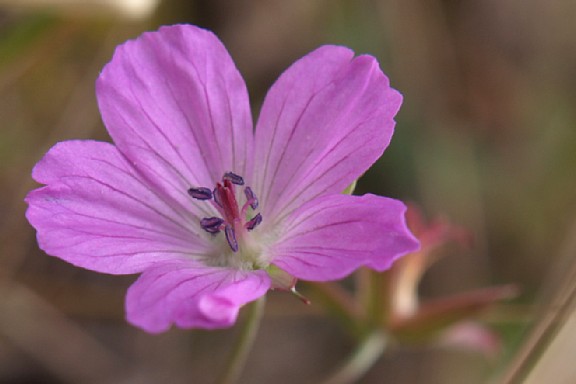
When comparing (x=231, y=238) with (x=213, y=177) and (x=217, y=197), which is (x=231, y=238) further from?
(x=213, y=177)

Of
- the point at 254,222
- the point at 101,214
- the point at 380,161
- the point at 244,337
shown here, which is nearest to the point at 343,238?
the point at 254,222

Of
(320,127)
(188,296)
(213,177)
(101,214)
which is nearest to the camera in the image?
(188,296)

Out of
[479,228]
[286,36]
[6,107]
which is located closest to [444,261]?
[479,228]

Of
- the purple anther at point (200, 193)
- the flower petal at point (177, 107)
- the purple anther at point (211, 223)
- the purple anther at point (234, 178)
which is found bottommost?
the purple anther at point (211, 223)

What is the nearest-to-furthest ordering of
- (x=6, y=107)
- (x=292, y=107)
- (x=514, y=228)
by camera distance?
Answer: 1. (x=292, y=107)
2. (x=6, y=107)
3. (x=514, y=228)

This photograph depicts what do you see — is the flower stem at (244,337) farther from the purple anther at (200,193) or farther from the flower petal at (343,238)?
the purple anther at (200,193)

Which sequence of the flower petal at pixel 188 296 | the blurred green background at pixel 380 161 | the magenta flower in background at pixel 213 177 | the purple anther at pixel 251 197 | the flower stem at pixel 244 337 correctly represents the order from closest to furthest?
the flower petal at pixel 188 296
the magenta flower in background at pixel 213 177
the flower stem at pixel 244 337
the purple anther at pixel 251 197
the blurred green background at pixel 380 161

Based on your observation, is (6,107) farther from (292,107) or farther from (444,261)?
(444,261)

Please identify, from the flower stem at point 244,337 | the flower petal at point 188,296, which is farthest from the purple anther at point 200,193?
the flower stem at point 244,337
